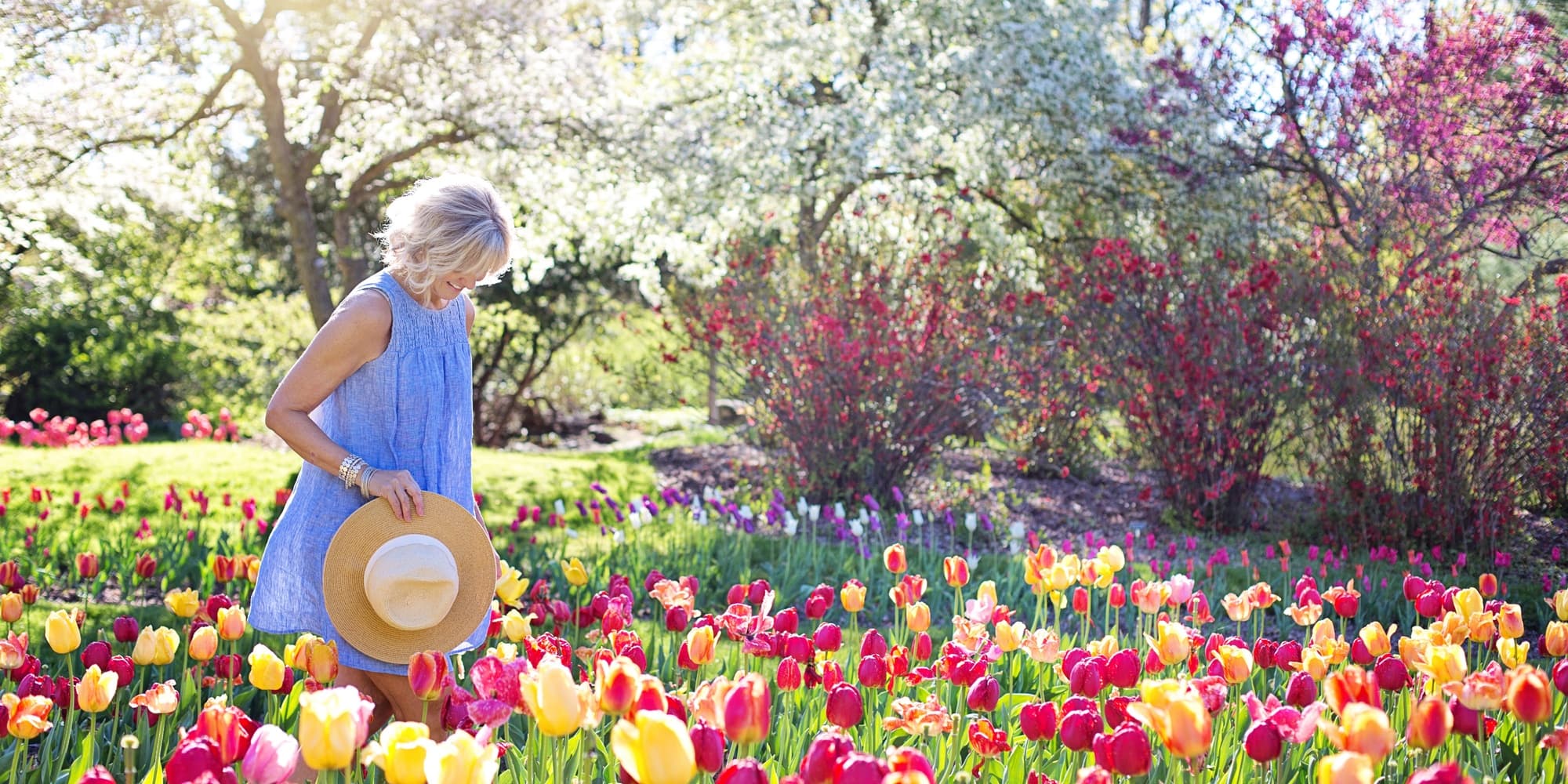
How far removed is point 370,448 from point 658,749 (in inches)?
55.4

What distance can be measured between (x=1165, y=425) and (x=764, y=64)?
5306mm

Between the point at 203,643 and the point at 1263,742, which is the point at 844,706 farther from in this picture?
the point at 203,643

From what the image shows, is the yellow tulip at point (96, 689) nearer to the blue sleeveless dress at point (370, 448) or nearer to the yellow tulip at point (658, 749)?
the blue sleeveless dress at point (370, 448)

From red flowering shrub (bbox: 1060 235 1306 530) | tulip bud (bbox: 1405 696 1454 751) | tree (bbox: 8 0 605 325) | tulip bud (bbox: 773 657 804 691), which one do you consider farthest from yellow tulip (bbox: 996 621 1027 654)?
tree (bbox: 8 0 605 325)

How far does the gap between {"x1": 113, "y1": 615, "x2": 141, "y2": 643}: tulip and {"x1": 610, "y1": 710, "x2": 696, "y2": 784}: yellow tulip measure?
195 centimetres

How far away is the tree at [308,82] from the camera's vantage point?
7.23 m

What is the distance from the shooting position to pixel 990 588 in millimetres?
2533

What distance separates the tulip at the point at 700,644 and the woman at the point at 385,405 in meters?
0.55

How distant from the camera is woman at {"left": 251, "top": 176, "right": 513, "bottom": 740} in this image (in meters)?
2.31

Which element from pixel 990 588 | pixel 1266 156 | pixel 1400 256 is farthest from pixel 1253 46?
pixel 990 588

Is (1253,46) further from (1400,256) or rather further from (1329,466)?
(1329,466)

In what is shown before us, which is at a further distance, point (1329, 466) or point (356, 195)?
point (356, 195)

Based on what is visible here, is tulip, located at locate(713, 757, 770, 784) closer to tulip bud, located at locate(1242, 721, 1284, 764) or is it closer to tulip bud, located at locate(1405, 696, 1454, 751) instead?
tulip bud, located at locate(1242, 721, 1284, 764)

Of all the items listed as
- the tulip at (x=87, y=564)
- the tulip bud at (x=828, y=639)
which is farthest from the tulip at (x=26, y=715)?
the tulip at (x=87, y=564)
